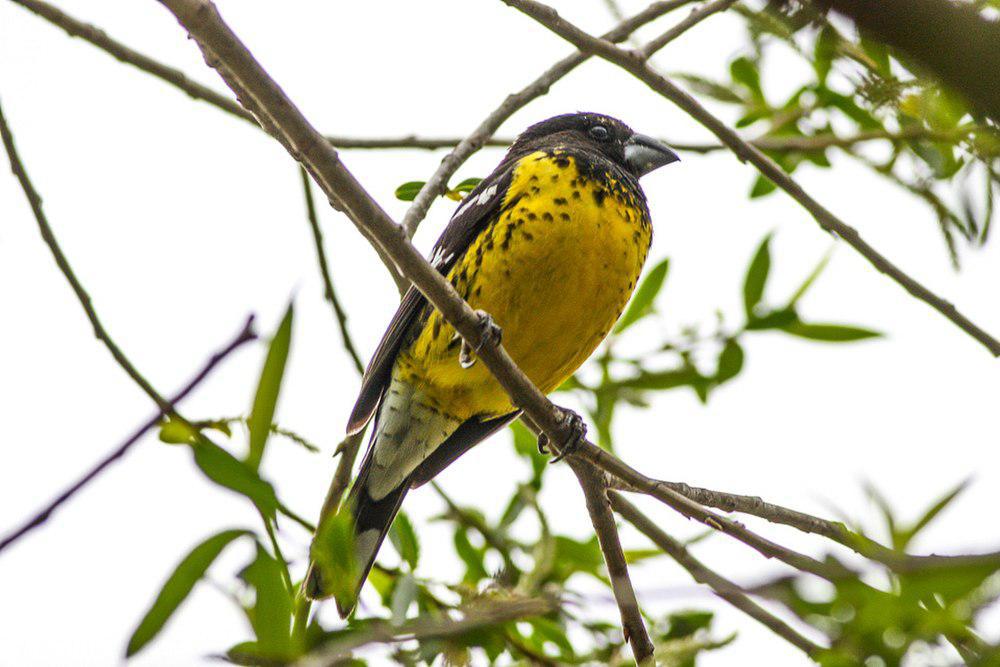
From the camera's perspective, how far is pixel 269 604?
88.0 inches

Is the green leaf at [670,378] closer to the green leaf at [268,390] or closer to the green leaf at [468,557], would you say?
the green leaf at [468,557]

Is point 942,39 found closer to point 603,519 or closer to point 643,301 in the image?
point 603,519

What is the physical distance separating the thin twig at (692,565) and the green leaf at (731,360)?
903 millimetres

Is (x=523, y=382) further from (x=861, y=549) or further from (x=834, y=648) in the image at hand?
(x=834, y=648)

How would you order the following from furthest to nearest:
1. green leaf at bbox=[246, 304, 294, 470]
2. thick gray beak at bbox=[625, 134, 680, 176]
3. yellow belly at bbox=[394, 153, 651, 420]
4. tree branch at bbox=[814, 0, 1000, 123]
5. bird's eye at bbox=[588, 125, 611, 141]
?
1. bird's eye at bbox=[588, 125, 611, 141]
2. thick gray beak at bbox=[625, 134, 680, 176]
3. yellow belly at bbox=[394, 153, 651, 420]
4. green leaf at bbox=[246, 304, 294, 470]
5. tree branch at bbox=[814, 0, 1000, 123]

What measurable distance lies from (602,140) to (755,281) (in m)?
1.06

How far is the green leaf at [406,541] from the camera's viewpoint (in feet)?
11.3

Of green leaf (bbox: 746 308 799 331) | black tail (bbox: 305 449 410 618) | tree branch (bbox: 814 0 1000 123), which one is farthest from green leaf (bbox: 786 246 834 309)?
tree branch (bbox: 814 0 1000 123)

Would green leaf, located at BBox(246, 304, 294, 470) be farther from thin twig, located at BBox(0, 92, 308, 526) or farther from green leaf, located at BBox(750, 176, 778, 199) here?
green leaf, located at BBox(750, 176, 778, 199)

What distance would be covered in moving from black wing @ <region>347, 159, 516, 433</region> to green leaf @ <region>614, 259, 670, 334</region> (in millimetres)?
706

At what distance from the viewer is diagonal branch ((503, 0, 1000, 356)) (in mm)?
3207

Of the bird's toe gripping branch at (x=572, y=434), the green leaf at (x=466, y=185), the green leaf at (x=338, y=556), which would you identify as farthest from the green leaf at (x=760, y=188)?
the green leaf at (x=338, y=556)

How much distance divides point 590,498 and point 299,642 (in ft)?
3.63

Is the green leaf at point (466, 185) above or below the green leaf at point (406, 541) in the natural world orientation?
above
